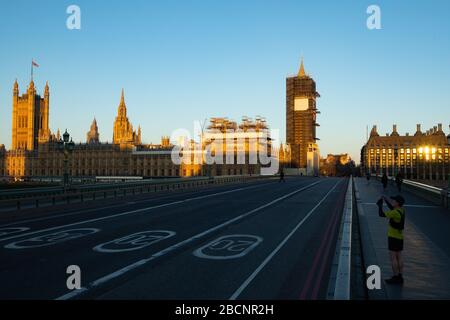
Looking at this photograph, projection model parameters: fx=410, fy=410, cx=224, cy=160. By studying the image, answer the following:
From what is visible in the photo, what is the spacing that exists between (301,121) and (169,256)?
517ft

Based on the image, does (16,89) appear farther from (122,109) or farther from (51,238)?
(51,238)

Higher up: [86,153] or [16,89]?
[16,89]

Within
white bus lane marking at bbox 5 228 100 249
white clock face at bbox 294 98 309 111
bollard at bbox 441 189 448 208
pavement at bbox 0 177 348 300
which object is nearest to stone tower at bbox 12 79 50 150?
white clock face at bbox 294 98 309 111

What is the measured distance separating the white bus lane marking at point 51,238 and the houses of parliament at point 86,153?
113 m

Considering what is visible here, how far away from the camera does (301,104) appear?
166m

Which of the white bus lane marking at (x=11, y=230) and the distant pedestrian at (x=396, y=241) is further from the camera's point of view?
the white bus lane marking at (x=11, y=230)

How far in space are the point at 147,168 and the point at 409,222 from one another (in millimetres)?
138475

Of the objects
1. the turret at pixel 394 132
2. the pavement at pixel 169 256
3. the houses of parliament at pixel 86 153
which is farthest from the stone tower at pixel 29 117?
the pavement at pixel 169 256

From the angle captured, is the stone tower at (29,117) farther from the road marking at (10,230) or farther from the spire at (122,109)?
the road marking at (10,230)

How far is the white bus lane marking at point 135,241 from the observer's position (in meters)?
12.3

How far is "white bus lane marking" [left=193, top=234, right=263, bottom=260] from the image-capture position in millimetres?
11414

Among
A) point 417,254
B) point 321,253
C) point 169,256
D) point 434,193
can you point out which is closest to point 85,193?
point 169,256

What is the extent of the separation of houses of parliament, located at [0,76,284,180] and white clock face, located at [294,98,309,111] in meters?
20.3
